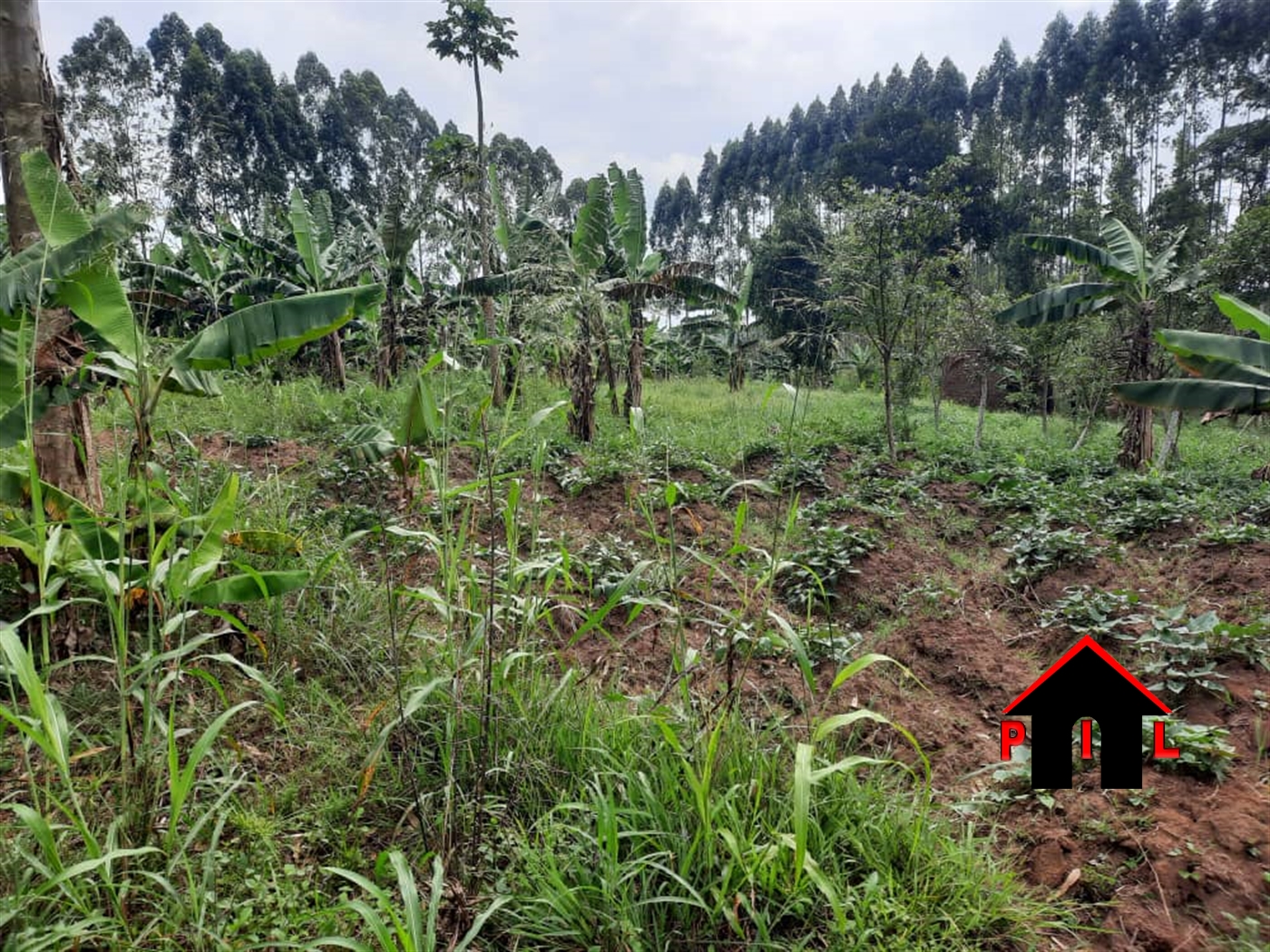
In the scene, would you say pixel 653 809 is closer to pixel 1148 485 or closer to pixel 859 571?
pixel 859 571

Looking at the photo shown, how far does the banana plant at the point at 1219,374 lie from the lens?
15.5 feet

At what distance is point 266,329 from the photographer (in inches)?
115

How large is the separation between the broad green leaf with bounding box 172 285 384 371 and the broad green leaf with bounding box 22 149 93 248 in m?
0.61

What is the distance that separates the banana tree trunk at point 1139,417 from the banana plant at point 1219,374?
3841 mm

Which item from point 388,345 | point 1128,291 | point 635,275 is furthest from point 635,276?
point 1128,291

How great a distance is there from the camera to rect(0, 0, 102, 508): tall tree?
2.63 m

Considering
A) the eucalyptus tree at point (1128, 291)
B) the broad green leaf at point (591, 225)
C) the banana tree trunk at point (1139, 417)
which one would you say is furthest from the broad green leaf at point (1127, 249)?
the broad green leaf at point (591, 225)

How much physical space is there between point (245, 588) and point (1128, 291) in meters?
11.5

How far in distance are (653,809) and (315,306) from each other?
275 centimetres

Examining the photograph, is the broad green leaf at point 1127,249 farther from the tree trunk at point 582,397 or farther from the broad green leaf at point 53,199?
the broad green leaf at point 53,199

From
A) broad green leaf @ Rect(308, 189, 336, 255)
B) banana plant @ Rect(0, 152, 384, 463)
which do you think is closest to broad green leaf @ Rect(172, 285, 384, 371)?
banana plant @ Rect(0, 152, 384, 463)

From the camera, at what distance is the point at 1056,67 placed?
3222 centimetres

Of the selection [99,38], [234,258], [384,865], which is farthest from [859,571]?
[99,38]

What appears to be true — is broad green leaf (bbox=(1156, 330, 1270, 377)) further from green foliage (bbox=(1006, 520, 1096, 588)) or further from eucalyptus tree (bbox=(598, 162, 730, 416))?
eucalyptus tree (bbox=(598, 162, 730, 416))
